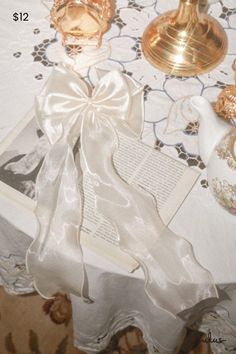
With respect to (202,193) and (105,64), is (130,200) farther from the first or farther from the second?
(105,64)

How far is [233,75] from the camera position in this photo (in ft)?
2.74

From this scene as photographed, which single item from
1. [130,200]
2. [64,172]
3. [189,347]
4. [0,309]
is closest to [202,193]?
[130,200]

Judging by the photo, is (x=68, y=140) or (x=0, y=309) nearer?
(x=68, y=140)

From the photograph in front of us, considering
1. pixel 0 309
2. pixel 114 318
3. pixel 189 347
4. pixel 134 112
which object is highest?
pixel 134 112

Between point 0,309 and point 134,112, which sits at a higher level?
point 134,112

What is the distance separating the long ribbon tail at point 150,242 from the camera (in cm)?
Answer: 63

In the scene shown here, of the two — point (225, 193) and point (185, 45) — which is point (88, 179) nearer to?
point (225, 193)

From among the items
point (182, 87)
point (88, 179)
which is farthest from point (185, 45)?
point (88, 179)

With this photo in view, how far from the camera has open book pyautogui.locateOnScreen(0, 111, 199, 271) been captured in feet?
2.15

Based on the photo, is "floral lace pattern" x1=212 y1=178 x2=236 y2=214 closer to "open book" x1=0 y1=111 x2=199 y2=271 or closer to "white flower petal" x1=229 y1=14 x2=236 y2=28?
"open book" x1=0 y1=111 x2=199 y2=271

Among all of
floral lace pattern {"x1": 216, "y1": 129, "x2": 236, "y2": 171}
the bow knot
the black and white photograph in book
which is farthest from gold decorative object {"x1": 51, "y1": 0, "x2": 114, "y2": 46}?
floral lace pattern {"x1": 216, "y1": 129, "x2": 236, "y2": 171}

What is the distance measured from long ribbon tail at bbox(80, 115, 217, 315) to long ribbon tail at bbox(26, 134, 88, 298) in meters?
0.04

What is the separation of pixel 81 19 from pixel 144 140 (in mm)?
313

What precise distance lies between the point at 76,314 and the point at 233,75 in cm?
54
